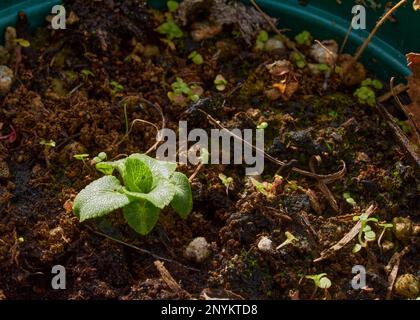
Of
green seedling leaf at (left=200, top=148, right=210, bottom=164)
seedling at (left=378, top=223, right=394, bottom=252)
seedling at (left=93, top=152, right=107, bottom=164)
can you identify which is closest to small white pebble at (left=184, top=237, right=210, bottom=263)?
green seedling leaf at (left=200, top=148, right=210, bottom=164)

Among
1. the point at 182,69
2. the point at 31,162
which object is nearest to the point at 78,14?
the point at 182,69

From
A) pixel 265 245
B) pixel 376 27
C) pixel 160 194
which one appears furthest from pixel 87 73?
pixel 376 27

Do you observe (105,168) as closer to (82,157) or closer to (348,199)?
(82,157)

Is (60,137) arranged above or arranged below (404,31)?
below
